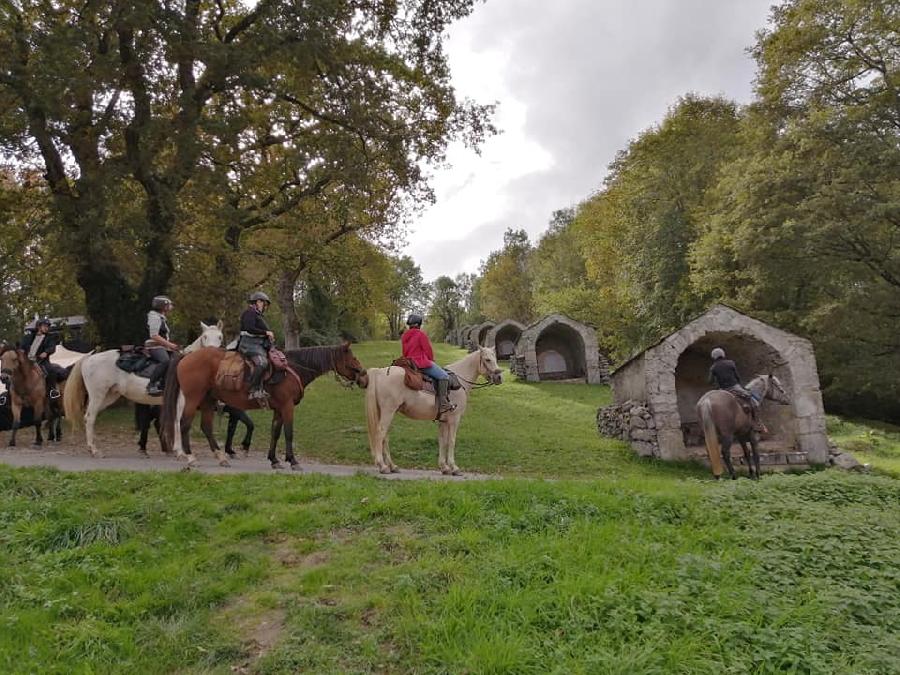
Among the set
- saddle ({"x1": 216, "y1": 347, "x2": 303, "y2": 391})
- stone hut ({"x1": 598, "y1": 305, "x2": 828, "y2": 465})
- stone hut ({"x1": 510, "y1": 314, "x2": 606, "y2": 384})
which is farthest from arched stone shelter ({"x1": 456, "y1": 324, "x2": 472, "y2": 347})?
saddle ({"x1": 216, "y1": 347, "x2": 303, "y2": 391})

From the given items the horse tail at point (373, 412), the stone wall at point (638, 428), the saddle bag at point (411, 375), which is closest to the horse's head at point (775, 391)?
the stone wall at point (638, 428)

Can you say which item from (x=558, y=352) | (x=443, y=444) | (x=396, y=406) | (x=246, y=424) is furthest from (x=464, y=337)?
(x=396, y=406)

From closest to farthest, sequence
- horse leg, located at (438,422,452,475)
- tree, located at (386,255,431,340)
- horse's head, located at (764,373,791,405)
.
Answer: horse leg, located at (438,422,452,475) < horse's head, located at (764,373,791,405) < tree, located at (386,255,431,340)

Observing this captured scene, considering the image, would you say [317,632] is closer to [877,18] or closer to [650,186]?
[877,18]

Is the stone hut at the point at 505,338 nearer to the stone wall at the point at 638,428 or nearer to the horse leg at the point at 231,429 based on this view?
the stone wall at the point at 638,428

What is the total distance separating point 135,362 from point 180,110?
7.66 metres

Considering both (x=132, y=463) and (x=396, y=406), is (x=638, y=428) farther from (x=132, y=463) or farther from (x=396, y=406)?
(x=132, y=463)

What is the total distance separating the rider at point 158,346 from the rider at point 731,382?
11706 millimetres

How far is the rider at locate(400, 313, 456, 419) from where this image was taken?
9953 mm

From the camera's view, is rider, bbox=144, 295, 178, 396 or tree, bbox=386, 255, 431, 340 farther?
Answer: tree, bbox=386, 255, 431, 340

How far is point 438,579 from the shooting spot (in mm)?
4680

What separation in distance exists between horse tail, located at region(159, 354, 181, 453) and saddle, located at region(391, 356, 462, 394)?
3920mm

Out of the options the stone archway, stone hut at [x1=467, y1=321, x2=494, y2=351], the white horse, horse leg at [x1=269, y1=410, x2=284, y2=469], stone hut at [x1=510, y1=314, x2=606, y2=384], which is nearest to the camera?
horse leg at [x1=269, y1=410, x2=284, y2=469]

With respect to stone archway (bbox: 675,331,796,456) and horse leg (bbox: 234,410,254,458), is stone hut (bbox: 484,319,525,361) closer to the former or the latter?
stone archway (bbox: 675,331,796,456)
